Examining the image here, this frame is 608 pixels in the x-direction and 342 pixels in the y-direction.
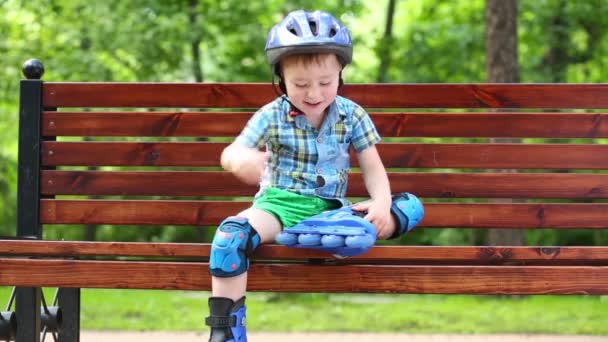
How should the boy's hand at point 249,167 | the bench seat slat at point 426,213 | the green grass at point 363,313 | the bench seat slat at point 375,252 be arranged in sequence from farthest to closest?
the green grass at point 363,313 < the bench seat slat at point 426,213 < the bench seat slat at point 375,252 < the boy's hand at point 249,167

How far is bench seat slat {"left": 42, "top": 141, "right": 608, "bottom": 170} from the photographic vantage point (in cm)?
425

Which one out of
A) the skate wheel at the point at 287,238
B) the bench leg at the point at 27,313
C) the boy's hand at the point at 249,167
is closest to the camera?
the boy's hand at the point at 249,167

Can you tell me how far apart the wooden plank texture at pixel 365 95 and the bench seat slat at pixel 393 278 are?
106 cm

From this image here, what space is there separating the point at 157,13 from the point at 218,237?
8.67 m

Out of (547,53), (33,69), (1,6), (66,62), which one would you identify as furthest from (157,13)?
(33,69)

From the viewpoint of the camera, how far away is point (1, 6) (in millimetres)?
12578

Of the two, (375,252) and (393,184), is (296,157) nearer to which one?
(375,252)

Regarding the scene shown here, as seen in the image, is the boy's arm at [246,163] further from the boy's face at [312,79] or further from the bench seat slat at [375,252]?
the bench seat slat at [375,252]

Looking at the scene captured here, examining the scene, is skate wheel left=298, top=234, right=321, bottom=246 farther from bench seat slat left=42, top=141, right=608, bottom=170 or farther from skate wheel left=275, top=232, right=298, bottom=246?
bench seat slat left=42, top=141, right=608, bottom=170

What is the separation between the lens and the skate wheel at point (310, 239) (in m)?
3.19

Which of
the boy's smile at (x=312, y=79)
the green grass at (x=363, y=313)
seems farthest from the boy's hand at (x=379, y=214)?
the green grass at (x=363, y=313)

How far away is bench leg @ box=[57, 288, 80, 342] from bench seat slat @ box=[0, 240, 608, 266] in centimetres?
82

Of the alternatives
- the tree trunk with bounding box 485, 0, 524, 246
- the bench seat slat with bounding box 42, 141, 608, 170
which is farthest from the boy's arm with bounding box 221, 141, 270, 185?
the tree trunk with bounding box 485, 0, 524, 246

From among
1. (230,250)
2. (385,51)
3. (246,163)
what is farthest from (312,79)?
(385,51)
